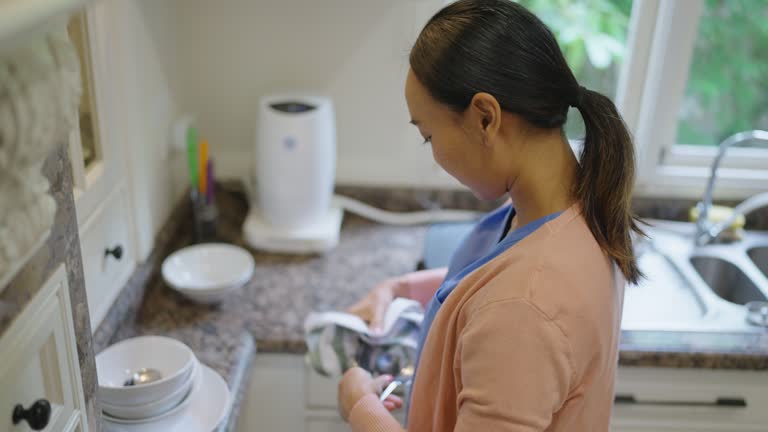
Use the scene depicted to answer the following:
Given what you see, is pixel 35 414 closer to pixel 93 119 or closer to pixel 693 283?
pixel 93 119

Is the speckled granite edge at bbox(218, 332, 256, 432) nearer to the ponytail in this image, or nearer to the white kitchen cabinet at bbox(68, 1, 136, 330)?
the white kitchen cabinet at bbox(68, 1, 136, 330)

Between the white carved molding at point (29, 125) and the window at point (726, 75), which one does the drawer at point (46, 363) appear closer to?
the white carved molding at point (29, 125)

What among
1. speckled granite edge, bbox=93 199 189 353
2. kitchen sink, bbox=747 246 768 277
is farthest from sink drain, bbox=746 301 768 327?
speckled granite edge, bbox=93 199 189 353

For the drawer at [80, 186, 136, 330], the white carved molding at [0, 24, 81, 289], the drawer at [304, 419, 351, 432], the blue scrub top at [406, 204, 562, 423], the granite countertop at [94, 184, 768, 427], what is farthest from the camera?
the drawer at [304, 419, 351, 432]

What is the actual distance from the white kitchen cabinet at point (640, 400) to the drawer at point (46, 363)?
589 mm

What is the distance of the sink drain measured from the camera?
1482mm

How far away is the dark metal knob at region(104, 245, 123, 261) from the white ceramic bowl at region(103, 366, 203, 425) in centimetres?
27

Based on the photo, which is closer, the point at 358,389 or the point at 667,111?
the point at 358,389

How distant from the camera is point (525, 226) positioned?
2.89 feet

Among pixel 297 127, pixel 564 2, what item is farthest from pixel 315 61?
pixel 564 2

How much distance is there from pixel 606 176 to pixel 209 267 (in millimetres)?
984

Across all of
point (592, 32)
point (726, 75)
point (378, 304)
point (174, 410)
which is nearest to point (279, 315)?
point (378, 304)

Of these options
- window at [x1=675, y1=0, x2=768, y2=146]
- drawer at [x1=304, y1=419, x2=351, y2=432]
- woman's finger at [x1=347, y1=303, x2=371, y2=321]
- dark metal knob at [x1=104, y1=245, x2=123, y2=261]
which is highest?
window at [x1=675, y1=0, x2=768, y2=146]

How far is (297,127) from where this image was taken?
163 cm
